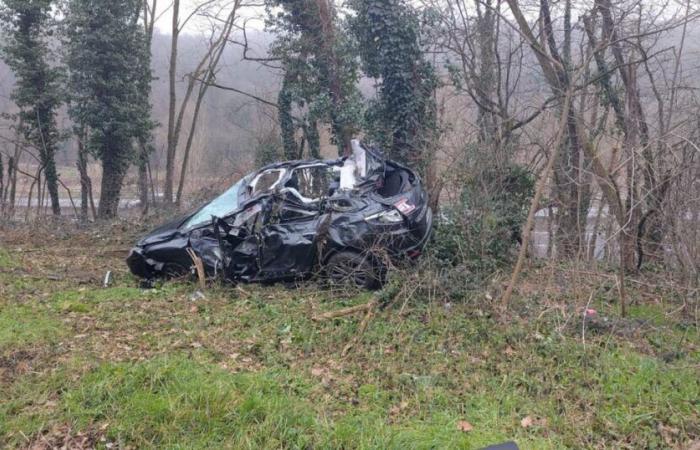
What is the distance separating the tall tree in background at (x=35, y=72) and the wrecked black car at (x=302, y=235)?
37.6 feet

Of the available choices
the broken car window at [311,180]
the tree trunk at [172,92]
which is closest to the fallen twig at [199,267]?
the broken car window at [311,180]

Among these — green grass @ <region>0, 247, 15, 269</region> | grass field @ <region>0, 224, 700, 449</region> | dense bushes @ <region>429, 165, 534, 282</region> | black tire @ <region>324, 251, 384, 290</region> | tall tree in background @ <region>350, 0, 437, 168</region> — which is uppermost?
tall tree in background @ <region>350, 0, 437, 168</region>

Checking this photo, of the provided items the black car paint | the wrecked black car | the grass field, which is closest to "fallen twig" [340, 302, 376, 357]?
the grass field

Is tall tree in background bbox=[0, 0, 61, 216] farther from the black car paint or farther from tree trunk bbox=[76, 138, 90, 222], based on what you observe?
the black car paint

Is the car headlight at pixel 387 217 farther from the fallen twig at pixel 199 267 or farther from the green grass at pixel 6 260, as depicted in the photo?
the green grass at pixel 6 260

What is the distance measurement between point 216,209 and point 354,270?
2.67 m

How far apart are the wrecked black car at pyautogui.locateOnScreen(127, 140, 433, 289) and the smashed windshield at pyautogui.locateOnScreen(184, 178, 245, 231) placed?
2 centimetres

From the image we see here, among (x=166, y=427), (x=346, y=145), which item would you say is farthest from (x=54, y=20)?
(x=166, y=427)

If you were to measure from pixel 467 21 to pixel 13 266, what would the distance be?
11005 mm

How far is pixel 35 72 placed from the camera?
18.4 m

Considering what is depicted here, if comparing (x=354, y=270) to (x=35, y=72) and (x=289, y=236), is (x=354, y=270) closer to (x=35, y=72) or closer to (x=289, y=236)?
(x=289, y=236)

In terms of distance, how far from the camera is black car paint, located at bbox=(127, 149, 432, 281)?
8.21m

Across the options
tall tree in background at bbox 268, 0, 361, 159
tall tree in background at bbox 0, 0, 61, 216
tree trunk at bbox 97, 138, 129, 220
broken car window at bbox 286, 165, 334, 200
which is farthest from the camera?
tree trunk at bbox 97, 138, 129, 220

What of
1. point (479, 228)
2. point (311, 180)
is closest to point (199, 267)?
point (311, 180)
